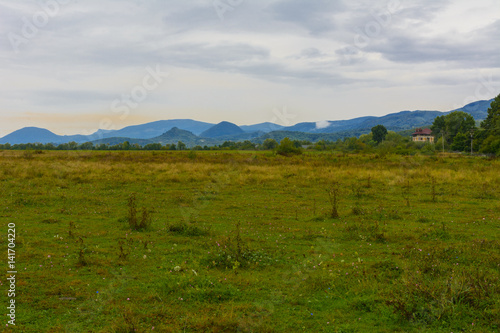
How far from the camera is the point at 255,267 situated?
26.3 feet

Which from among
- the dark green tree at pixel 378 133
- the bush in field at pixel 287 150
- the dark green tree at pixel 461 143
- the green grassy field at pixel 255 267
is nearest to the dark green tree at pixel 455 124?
the dark green tree at pixel 461 143

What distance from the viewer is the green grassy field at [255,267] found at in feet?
18.3

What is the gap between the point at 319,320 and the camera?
564 cm

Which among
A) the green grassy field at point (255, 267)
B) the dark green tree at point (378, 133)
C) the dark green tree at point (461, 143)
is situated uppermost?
Result: the dark green tree at point (378, 133)

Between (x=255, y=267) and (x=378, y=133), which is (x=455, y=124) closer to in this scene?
(x=378, y=133)

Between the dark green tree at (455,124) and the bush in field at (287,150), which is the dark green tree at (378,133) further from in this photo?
the bush in field at (287,150)

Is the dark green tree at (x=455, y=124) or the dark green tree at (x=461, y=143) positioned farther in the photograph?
the dark green tree at (x=455, y=124)

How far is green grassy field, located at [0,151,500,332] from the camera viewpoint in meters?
5.59

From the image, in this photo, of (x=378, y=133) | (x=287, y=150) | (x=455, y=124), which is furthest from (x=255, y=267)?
(x=378, y=133)

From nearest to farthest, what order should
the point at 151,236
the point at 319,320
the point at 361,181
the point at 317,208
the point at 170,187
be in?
the point at 319,320 < the point at 151,236 < the point at 317,208 < the point at 170,187 < the point at 361,181

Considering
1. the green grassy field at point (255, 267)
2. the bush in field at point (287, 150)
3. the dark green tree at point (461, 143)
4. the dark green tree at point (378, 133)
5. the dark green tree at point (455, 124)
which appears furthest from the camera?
the dark green tree at point (378, 133)

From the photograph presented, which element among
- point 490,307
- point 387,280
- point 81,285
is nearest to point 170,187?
point 81,285

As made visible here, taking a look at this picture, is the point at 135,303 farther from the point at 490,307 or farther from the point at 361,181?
the point at 361,181

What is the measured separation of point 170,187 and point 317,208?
1049 cm
